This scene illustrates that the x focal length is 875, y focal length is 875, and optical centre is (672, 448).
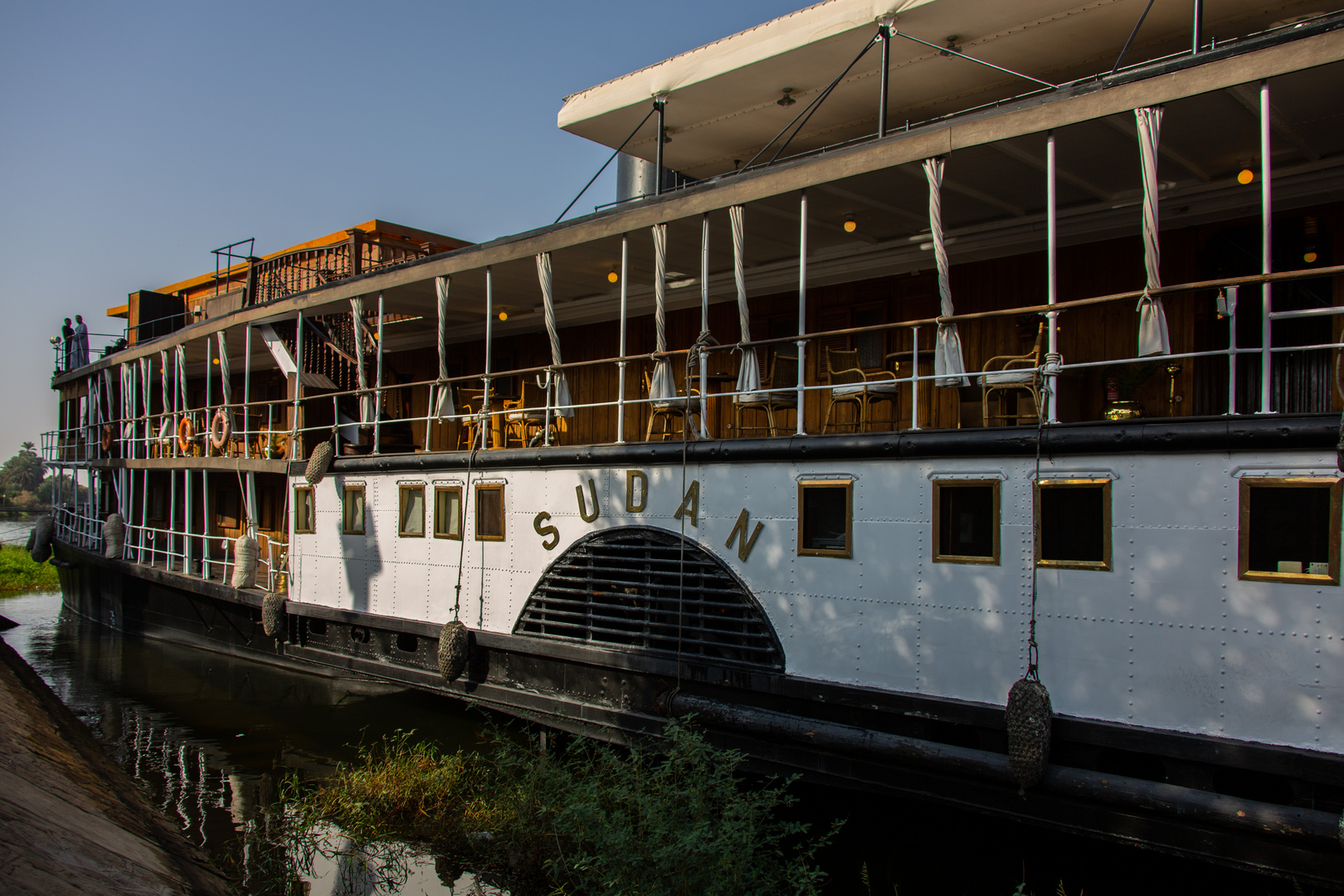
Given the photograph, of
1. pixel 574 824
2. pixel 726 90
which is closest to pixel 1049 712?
pixel 574 824

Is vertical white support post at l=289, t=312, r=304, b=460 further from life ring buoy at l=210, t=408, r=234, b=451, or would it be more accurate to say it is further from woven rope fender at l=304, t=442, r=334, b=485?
life ring buoy at l=210, t=408, r=234, b=451

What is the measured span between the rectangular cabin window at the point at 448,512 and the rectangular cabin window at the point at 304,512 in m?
2.80

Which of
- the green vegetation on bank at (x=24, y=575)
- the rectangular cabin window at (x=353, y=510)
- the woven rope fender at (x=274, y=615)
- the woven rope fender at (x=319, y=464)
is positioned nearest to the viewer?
the rectangular cabin window at (x=353, y=510)

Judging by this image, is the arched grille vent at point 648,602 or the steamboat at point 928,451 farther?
the arched grille vent at point 648,602

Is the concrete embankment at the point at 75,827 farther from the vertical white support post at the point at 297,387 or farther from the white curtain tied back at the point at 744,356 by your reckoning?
the white curtain tied back at the point at 744,356

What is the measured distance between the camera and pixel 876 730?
6891 mm

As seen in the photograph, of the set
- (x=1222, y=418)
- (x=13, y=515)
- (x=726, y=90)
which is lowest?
(x=13, y=515)

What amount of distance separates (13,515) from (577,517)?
96763 millimetres

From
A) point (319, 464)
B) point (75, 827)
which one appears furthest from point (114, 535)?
point (75, 827)

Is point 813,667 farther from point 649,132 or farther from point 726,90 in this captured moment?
point 649,132

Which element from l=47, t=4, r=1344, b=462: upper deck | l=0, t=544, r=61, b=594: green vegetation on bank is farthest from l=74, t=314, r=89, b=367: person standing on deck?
l=47, t=4, r=1344, b=462: upper deck

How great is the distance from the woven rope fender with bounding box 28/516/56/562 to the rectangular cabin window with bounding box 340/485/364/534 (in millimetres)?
16742

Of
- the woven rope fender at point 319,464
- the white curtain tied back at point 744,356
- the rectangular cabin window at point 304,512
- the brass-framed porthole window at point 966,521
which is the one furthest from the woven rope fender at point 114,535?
the brass-framed porthole window at point 966,521

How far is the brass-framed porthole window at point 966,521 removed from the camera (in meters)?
6.50
